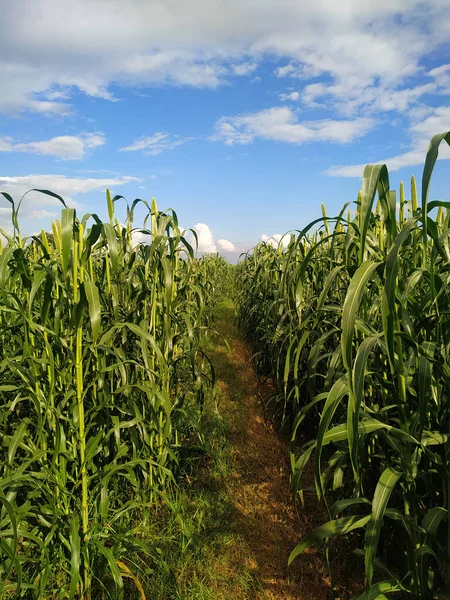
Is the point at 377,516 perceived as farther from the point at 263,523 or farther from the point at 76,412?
the point at 263,523

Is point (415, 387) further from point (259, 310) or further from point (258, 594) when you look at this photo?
point (259, 310)

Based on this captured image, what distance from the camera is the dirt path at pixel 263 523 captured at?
2100 millimetres

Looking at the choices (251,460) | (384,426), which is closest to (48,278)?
(384,426)

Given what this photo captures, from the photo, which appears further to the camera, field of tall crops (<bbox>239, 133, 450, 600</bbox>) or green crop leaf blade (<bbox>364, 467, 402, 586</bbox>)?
green crop leaf blade (<bbox>364, 467, 402, 586</bbox>)

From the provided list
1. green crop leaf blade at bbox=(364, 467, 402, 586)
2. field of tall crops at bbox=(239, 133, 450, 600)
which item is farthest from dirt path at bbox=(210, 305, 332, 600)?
green crop leaf blade at bbox=(364, 467, 402, 586)

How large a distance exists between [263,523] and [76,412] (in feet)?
4.99

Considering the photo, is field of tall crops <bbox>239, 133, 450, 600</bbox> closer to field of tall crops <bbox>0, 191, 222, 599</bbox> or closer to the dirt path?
the dirt path

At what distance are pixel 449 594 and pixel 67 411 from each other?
1.67 metres

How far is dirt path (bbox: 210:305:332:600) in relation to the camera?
82.7 inches

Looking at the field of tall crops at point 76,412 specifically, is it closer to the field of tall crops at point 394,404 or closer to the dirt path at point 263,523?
the dirt path at point 263,523

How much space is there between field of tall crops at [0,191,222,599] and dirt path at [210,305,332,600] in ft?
1.64

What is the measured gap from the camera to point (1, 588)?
1.56 m

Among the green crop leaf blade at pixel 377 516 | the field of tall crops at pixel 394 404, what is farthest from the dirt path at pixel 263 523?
the green crop leaf blade at pixel 377 516

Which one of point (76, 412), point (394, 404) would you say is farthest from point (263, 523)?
point (394, 404)
